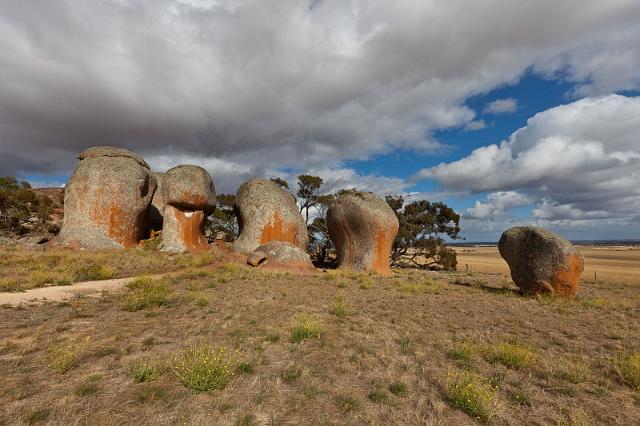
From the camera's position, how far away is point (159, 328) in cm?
754

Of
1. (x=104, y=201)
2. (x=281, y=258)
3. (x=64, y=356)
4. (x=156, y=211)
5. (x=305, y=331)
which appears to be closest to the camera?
(x=64, y=356)

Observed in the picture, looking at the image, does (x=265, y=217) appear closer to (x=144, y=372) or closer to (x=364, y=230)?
(x=364, y=230)

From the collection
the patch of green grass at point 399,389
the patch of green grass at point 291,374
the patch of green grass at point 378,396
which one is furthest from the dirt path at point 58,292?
the patch of green grass at point 399,389

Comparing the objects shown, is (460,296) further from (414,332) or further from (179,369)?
(179,369)

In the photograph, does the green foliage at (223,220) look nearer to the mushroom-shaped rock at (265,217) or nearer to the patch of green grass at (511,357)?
the mushroom-shaped rock at (265,217)

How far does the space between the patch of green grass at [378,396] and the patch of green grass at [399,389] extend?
7.3 inches

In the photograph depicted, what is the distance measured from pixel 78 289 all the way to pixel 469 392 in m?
12.5

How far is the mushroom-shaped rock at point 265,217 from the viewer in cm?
2405

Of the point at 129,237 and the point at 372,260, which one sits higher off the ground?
the point at 129,237

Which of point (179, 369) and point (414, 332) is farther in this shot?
point (414, 332)

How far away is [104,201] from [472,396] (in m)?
23.5

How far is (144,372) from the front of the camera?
16.6 feet

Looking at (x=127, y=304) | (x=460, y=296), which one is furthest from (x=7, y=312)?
(x=460, y=296)

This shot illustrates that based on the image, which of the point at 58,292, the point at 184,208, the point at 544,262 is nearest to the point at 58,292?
the point at 58,292
